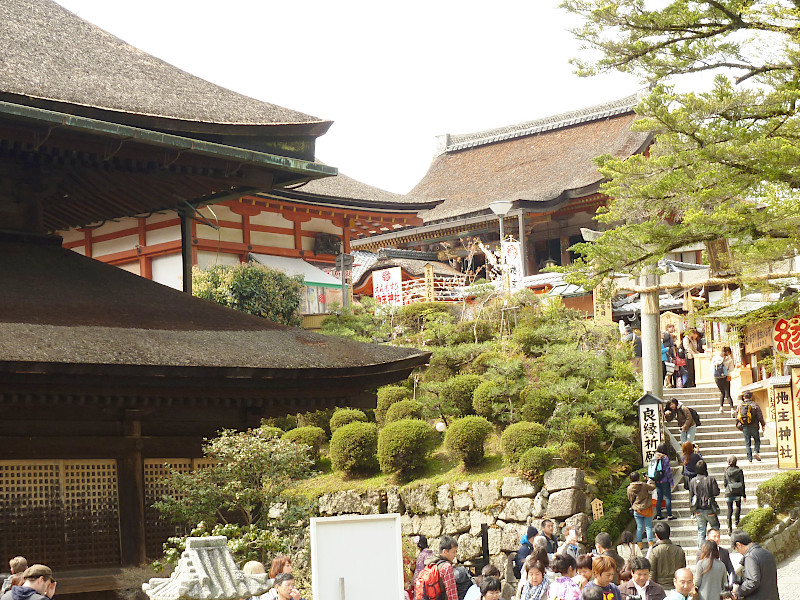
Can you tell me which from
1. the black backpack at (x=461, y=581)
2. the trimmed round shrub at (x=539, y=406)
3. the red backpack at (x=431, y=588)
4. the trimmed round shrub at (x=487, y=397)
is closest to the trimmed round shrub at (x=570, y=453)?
the trimmed round shrub at (x=539, y=406)

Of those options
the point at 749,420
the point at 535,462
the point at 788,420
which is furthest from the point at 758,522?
the point at 535,462

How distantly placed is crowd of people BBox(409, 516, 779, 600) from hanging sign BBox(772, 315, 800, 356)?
11.2 metres

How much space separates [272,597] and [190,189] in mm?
5339

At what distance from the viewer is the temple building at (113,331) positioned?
10383 mm

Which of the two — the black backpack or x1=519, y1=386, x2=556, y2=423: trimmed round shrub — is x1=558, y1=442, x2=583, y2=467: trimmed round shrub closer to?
x1=519, y1=386, x2=556, y2=423: trimmed round shrub

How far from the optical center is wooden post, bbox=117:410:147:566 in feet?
36.8

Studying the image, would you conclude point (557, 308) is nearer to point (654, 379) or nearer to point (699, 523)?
point (654, 379)

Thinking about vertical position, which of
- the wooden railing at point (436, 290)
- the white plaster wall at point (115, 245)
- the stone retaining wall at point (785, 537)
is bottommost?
the stone retaining wall at point (785, 537)

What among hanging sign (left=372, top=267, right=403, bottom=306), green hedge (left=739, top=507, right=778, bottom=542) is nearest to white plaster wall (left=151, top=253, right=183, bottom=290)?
hanging sign (left=372, top=267, right=403, bottom=306)

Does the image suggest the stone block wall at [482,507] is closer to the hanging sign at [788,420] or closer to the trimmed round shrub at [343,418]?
the trimmed round shrub at [343,418]

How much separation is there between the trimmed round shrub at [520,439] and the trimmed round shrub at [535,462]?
35 centimetres

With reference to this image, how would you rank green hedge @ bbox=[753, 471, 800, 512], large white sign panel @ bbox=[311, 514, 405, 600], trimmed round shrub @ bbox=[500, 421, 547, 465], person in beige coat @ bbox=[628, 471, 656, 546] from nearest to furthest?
large white sign panel @ bbox=[311, 514, 405, 600] → person in beige coat @ bbox=[628, 471, 656, 546] → green hedge @ bbox=[753, 471, 800, 512] → trimmed round shrub @ bbox=[500, 421, 547, 465]

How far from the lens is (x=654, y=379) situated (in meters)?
24.7

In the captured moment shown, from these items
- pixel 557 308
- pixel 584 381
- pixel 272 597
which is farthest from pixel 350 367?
pixel 557 308
